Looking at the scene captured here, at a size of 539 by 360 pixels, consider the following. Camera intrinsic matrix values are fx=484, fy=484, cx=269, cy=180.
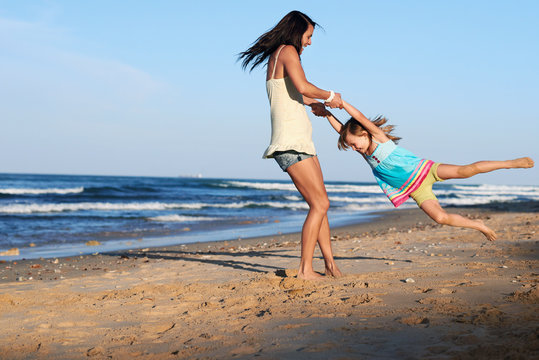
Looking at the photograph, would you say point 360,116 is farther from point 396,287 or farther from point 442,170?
point 396,287

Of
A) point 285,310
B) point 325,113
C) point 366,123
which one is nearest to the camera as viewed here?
point 285,310

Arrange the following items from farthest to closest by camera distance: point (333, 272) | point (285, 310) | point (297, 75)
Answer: point (333, 272) < point (297, 75) < point (285, 310)

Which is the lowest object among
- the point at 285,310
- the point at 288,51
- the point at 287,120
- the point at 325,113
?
the point at 285,310

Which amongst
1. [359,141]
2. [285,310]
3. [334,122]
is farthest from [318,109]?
[285,310]

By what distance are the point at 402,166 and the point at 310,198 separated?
33.8 inches

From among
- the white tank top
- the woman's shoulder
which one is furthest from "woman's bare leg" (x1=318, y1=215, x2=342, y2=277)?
the woman's shoulder

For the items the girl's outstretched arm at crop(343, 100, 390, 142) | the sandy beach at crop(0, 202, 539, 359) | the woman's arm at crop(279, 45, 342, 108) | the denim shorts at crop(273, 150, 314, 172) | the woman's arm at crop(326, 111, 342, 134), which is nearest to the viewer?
the sandy beach at crop(0, 202, 539, 359)

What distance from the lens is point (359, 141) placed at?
4344mm

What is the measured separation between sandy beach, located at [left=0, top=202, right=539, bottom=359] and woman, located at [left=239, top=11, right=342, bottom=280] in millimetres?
552

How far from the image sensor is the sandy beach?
7.55 feet

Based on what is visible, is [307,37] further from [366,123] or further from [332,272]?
[332,272]

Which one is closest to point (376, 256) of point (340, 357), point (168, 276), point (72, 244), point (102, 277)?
point (168, 276)

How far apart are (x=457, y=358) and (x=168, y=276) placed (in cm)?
353

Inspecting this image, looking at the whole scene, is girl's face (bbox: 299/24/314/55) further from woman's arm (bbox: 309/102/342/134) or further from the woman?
woman's arm (bbox: 309/102/342/134)
